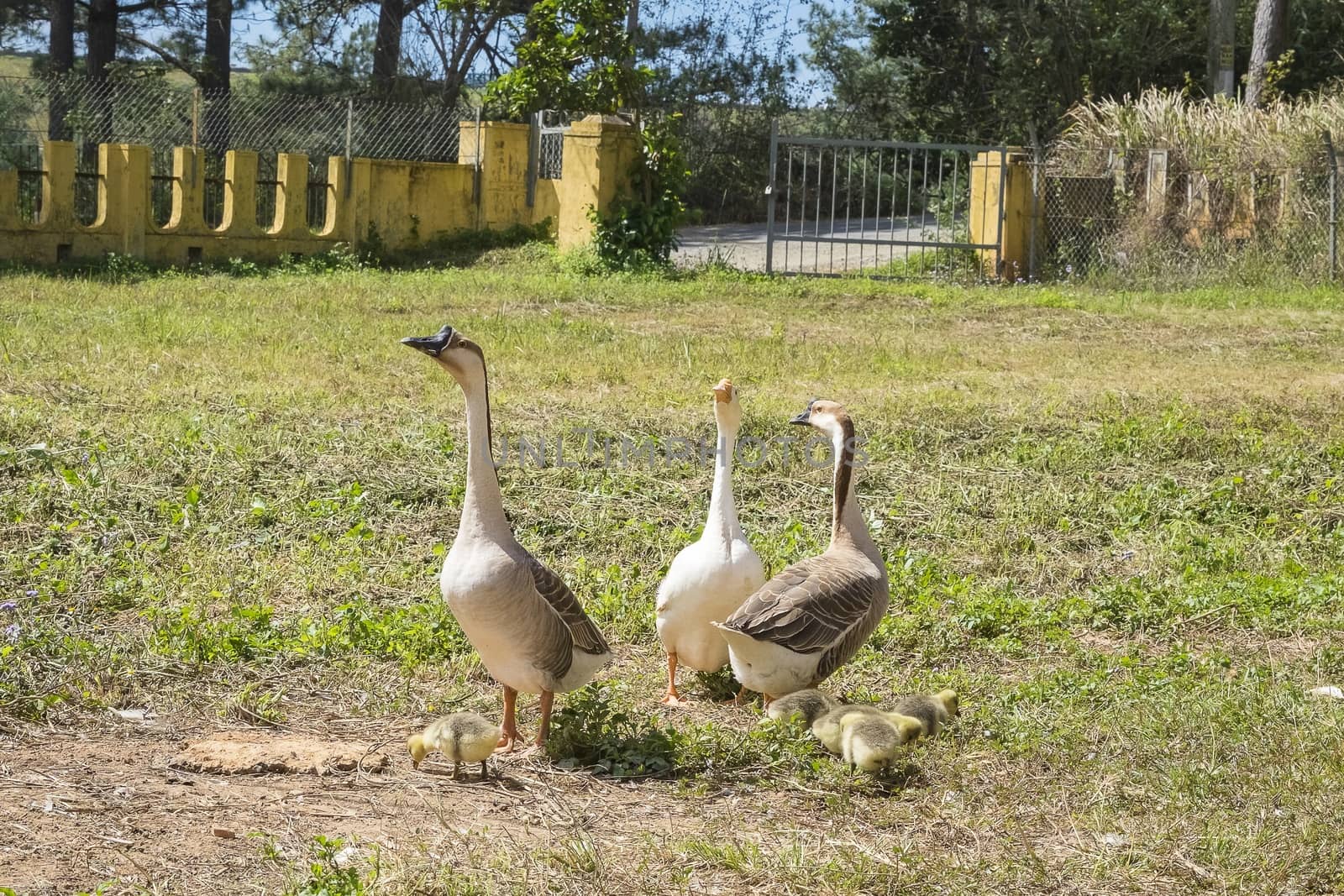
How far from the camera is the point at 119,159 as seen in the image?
18.3 metres

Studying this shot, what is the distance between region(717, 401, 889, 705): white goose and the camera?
5020 mm

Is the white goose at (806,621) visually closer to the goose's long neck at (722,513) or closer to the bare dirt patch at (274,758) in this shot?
the goose's long neck at (722,513)

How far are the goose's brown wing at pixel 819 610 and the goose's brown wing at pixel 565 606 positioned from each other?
1.58 feet

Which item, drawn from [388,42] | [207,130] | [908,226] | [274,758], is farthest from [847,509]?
[388,42]

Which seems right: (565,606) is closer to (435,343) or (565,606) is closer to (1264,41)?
(435,343)

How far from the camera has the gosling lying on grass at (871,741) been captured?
4406 mm

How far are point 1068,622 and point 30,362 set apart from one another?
24.3 feet

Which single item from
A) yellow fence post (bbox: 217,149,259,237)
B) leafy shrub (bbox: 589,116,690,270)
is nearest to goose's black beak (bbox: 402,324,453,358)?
leafy shrub (bbox: 589,116,690,270)

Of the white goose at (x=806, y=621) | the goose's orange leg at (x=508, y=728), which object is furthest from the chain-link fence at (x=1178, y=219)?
the goose's orange leg at (x=508, y=728)

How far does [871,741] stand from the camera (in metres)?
4.42

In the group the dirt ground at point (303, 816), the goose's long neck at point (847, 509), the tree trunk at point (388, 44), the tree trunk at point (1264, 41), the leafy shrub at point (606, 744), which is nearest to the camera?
the dirt ground at point (303, 816)

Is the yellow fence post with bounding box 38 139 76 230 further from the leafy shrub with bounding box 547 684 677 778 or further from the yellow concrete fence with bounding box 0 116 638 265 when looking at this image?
the leafy shrub with bounding box 547 684 677 778

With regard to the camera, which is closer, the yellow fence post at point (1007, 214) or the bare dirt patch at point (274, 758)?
the bare dirt patch at point (274, 758)

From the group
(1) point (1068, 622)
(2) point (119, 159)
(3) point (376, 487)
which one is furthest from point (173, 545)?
(2) point (119, 159)
